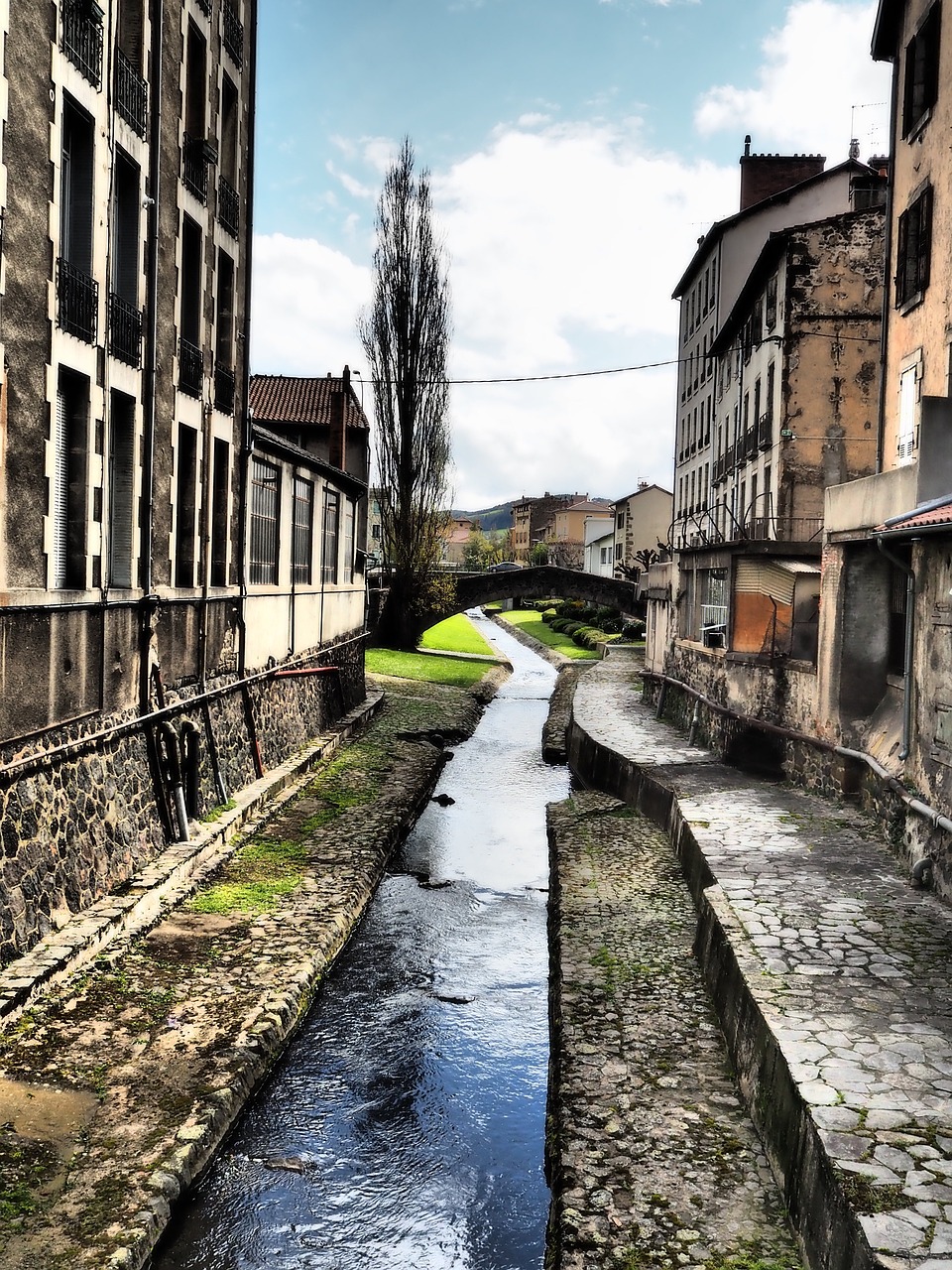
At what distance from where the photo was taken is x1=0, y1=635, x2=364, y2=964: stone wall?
8.79 m

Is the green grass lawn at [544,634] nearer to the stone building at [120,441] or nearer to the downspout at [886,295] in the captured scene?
the downspout at [886,295]

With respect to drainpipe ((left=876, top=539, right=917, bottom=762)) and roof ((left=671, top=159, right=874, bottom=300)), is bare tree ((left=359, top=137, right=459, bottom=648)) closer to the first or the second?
roof ((left=671, top=159, right=874, bottom=300))

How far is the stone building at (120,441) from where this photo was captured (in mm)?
8953

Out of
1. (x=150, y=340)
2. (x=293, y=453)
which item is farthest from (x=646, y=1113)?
(x=293, y=453)

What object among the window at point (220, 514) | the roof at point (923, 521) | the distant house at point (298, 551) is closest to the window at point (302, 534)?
the distant house at point (298, 551)

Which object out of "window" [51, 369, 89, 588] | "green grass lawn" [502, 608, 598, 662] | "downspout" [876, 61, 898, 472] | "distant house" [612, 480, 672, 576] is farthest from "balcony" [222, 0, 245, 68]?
"distant house" [612, 480, 672, 576]

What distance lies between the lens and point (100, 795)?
10695 mm

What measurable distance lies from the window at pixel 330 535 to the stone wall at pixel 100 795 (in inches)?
254

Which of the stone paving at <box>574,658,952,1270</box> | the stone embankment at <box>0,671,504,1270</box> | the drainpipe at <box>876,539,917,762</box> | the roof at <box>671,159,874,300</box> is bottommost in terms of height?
the stone embankment at <box>0,671,504,1270</box>

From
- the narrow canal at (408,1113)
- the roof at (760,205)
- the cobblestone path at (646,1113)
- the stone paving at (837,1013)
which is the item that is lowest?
the narrow canal at (408,1113)

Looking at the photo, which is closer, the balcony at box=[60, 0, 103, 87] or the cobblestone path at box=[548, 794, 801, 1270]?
the cobblestone path at box=[548, 794, 801, 1270]

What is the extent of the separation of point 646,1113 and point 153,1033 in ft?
12.3

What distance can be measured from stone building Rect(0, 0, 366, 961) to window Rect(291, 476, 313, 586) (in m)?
3.50

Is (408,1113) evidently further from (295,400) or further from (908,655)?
(295,400)
